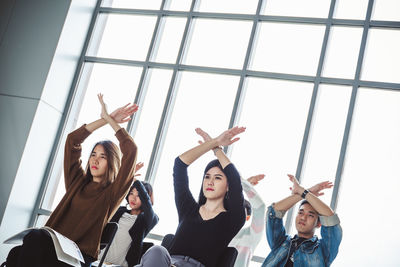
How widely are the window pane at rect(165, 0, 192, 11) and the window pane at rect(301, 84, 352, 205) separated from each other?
166 centimetres

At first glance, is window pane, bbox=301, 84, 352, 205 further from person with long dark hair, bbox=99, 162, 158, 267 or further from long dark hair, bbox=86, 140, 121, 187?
long dark hair, bbox=86, 140, 121, 187

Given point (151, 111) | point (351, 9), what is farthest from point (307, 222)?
point (351, 9)

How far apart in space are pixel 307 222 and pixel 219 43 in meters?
2.19

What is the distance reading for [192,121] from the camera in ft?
14.9

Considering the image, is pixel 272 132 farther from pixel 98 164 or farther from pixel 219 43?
pixel 98 164

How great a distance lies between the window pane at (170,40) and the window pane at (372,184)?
1.82 meters

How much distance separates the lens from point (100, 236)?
10.1ft

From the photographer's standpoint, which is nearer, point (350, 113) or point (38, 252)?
point (38, 252)

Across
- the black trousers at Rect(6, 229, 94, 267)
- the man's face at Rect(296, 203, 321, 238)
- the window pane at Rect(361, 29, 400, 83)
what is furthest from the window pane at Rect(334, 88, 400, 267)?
the black trousers at Rect(6, 229, 94, 267)

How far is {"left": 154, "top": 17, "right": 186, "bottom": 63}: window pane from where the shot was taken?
4805 millimetres

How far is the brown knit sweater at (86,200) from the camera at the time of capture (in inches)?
121

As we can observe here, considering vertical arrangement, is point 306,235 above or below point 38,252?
above

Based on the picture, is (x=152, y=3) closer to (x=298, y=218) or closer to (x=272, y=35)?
(x=272, y=35)

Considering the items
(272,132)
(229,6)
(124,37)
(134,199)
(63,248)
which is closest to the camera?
(63,248)
